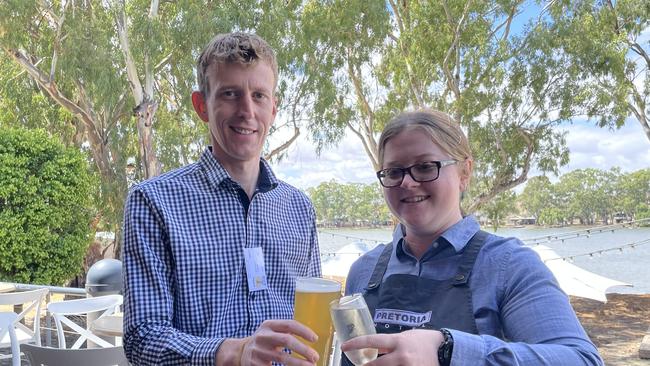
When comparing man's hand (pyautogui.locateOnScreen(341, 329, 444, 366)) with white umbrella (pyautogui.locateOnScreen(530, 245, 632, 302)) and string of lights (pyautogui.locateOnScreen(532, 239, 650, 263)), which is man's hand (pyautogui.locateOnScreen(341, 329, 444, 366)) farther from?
string of lights (pyautogui.locateOnScreen(532, 239, 650, 263))

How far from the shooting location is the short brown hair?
1405 millimetres

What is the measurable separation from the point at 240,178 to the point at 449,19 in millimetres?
10358

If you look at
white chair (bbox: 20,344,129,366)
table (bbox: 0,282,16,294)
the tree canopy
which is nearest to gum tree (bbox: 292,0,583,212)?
the tree canopy

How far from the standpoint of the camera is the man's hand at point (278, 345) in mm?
874

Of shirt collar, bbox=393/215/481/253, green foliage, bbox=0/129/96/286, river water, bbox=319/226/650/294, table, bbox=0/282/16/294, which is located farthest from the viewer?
river water, bbox=319/226/650/294

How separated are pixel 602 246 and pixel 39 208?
9.77m

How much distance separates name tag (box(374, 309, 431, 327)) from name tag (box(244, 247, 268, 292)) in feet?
1.36

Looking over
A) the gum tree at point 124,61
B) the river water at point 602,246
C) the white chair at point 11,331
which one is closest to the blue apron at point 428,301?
the white chair at point 11,331

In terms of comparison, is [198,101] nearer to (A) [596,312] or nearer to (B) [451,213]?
(B) [451,213]

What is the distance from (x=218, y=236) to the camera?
1430 millimetres

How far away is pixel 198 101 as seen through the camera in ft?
5.05

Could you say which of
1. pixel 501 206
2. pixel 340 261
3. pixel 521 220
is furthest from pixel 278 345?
pixel 521 220

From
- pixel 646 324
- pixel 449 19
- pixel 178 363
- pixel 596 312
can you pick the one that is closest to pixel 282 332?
pixel 178 363

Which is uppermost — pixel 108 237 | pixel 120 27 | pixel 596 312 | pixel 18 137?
pixel 120 27
